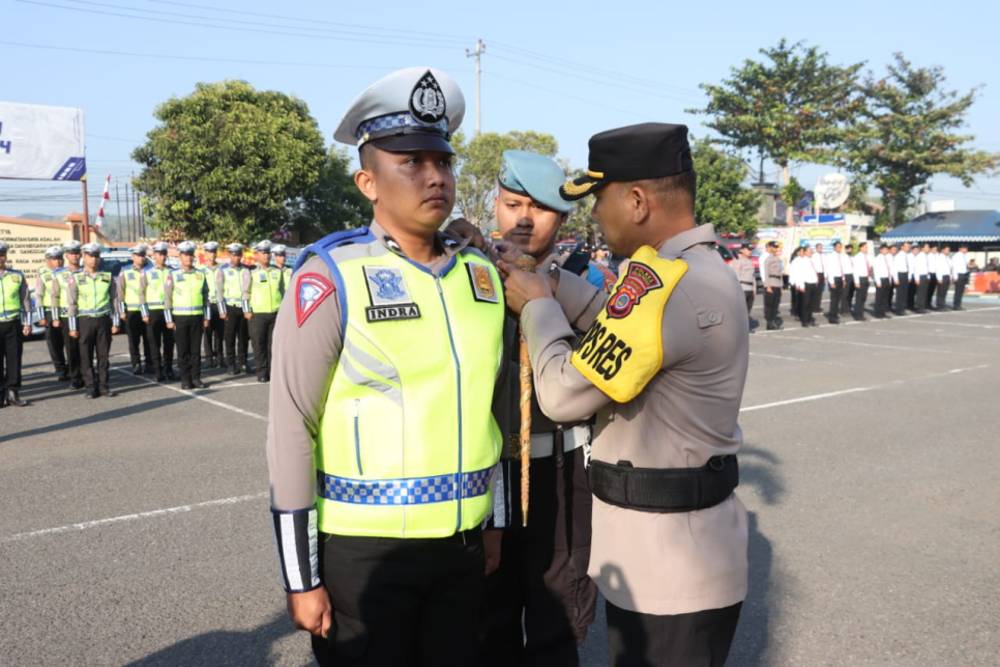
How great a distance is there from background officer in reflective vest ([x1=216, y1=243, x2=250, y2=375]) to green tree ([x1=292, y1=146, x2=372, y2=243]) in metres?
14.2

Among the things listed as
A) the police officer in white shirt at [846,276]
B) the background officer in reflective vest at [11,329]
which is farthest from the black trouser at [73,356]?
the police officer in white shirt at [846,276]

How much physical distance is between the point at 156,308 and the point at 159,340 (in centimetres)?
47

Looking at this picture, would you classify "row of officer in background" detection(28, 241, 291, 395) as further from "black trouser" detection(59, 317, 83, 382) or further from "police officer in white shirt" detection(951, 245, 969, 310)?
"police officer in white shirt" detection(951, 245, 969, 310)

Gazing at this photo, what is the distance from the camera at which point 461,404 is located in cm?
203

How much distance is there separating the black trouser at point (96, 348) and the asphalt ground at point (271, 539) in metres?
0.62

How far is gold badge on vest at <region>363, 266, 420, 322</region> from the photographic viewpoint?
1952 mm

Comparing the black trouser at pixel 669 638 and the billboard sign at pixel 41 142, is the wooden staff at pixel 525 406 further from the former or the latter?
the billboard sign at pixel 41 142

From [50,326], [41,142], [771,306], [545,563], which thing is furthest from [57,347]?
[771,306]

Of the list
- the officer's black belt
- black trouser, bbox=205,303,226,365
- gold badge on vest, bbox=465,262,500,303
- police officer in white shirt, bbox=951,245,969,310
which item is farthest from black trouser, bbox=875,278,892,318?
gold badge on vest, bbox=465,262,500,303

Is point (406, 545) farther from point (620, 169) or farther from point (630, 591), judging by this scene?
point (620, 169)

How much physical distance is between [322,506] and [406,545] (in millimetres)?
224

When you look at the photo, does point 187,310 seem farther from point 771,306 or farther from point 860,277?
point 860,277

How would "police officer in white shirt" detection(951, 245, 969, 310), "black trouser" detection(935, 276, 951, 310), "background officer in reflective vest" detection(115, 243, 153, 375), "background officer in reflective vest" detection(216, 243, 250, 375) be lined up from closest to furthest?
1. "background officer in reflective vest" detection(115, 243, 153, 375)
2. "background officer in reflective vest" detection(216, 243, 250, 375)
3. "black trouser" detection(935, 276, 951, 310)
4. "police officer in white shirt" detection(951, 245, 969, 310)

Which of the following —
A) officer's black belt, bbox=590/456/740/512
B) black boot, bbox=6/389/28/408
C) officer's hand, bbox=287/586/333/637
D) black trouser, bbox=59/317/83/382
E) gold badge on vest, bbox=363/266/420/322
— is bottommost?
black boot, bbox=6/389/28/408
